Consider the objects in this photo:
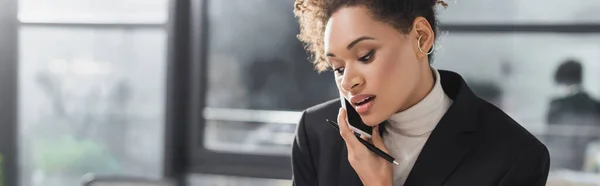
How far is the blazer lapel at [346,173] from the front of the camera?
1.29m

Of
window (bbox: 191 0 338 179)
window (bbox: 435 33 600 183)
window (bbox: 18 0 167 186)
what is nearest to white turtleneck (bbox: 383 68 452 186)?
window (bbox: 435 33 600 183)

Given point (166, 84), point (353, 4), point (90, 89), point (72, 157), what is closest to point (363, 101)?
point (353, 4)

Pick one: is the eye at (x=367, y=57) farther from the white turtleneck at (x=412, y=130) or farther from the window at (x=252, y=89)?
the window at (x=252, y=89)

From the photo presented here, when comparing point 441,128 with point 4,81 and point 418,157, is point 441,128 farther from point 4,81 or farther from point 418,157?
point 4,81

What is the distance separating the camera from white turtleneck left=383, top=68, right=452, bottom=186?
4.16 ft

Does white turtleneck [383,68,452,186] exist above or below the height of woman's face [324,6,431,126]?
below

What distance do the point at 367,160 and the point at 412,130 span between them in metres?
0.11

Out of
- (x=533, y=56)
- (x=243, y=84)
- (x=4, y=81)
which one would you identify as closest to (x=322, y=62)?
(x=533, y=56)

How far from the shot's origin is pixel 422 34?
3.92ft

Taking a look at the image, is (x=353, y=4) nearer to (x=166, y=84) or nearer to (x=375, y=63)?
(x=375, y=63)

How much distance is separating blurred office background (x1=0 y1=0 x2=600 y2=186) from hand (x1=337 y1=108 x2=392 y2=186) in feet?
5.62

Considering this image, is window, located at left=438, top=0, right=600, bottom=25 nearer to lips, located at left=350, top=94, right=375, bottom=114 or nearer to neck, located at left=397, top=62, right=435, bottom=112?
neck, located at left=397, top=62, right=435, bottom=112

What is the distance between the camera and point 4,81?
3432 mm

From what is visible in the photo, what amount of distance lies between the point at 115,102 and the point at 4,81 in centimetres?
52
